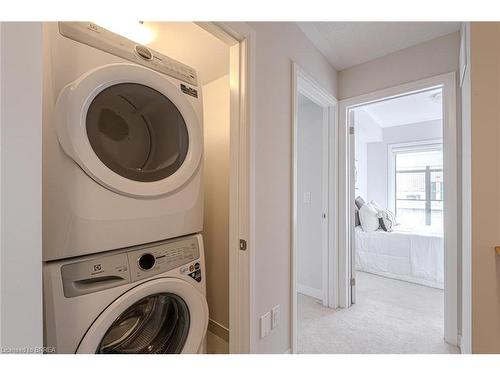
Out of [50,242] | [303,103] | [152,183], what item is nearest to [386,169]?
[303,103]

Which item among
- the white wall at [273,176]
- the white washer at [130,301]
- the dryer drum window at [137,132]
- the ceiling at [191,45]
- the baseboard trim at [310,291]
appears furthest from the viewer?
the baseboard trim at [310,291]

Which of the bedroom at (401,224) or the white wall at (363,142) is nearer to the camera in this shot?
Result: the bedroom at (401,224)

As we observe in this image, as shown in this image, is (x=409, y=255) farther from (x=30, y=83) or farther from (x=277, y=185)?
(x=30, y=83)

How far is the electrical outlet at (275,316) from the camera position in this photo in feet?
4.38

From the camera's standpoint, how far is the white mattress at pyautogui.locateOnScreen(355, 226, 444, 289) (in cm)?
276

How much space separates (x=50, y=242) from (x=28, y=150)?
16.8 inches

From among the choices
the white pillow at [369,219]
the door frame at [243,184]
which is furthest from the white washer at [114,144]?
the white pillow at [369,219]

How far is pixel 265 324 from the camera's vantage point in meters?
1.28

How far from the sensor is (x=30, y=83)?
15.8 inches

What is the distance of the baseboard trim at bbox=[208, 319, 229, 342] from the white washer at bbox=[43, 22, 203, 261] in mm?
1109

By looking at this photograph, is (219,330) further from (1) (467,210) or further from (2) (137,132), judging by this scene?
(1) (467,210)

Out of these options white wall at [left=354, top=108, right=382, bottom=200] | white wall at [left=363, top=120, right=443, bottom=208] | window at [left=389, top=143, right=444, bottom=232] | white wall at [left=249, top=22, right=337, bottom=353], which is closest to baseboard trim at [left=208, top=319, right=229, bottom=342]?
white wall at [left=249, top=22, right=337, bottom=353]

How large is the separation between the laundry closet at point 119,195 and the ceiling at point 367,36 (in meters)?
1.20

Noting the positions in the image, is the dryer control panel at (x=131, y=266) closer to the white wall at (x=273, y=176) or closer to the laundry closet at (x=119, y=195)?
the laundry closet at (x=119, y=195)
